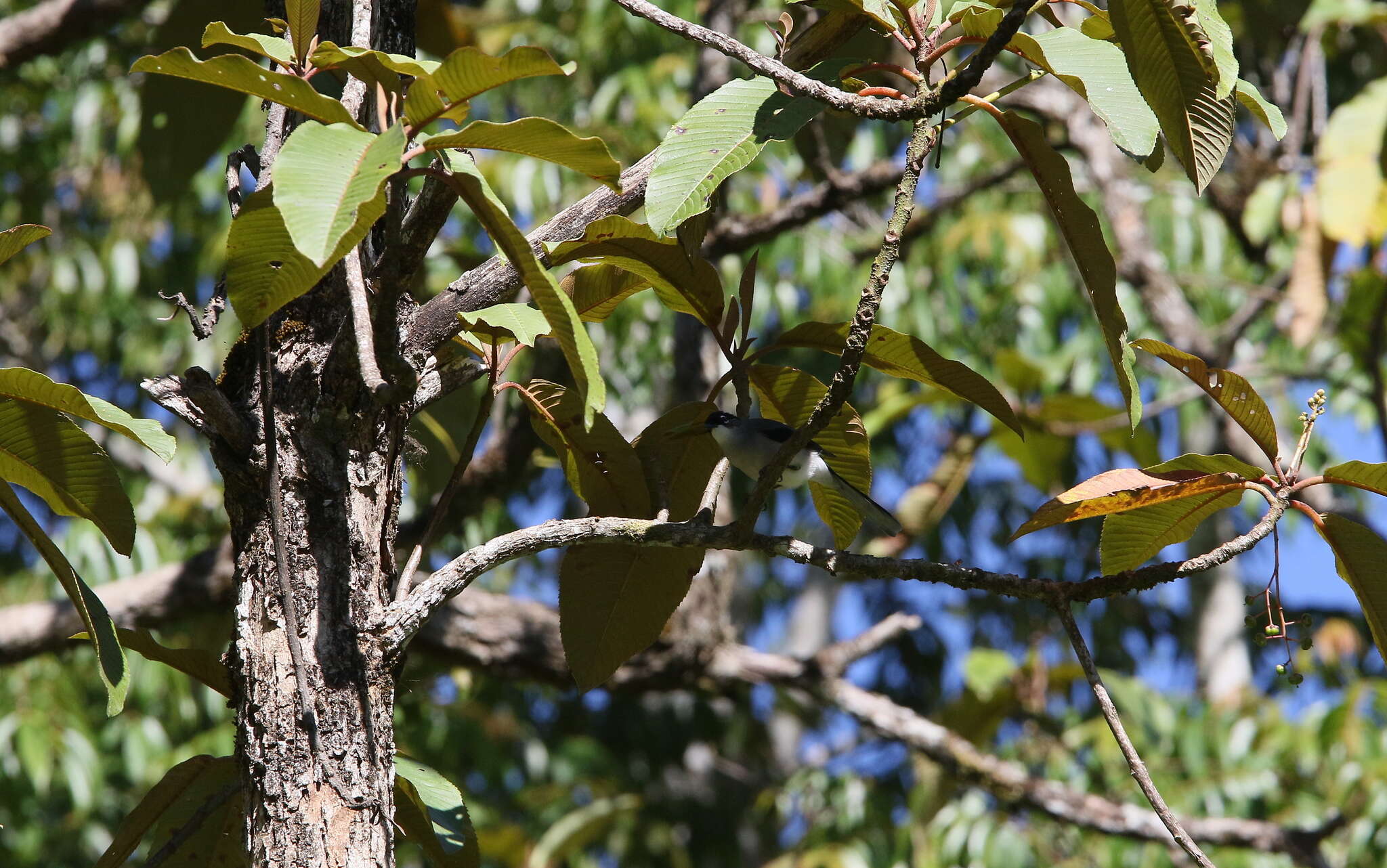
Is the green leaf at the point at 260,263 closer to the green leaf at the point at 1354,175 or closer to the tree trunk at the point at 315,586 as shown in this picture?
the tree trunk at the point at 315,586

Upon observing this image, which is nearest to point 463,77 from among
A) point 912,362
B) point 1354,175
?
point 912,362

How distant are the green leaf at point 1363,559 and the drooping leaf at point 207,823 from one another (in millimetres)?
1227

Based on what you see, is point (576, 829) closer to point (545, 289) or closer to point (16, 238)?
point (16, 238)

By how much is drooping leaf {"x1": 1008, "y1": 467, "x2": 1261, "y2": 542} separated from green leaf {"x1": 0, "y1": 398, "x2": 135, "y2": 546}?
946mm

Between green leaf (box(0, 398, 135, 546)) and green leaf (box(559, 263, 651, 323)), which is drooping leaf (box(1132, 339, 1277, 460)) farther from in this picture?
green leaf (box(0, 398, 135, 546))

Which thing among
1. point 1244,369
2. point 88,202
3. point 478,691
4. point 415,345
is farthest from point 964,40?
point 88,202

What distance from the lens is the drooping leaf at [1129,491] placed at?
3.83 ft

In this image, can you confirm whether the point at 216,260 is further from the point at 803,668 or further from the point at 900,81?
the point at 803,668


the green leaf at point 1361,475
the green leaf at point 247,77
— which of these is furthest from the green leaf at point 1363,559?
Answer: the green leaf at point 247,77

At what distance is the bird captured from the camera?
4.93ft

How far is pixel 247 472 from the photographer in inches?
44.6

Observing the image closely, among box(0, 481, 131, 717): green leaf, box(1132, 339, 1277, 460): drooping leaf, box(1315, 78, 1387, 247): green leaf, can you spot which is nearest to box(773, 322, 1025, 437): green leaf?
box(1132, 339, 1277, 460): drooping leaf

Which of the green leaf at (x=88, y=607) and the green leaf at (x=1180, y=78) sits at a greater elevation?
the green leaf at (x=1180, y=78)

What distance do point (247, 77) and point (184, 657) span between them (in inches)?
28.3
